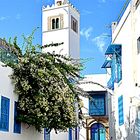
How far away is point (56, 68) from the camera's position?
1659 cm

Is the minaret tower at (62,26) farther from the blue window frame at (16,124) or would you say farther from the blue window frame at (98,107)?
the blue window frame at (16,124)

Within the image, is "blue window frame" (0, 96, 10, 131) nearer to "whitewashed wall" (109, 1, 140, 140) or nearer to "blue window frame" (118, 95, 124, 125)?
"whitewashed wall" (109, 1, 140, 140)

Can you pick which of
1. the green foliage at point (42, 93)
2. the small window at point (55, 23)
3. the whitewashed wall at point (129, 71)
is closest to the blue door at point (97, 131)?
the small window at point (55, 23)

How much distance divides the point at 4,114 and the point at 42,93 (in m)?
1.74

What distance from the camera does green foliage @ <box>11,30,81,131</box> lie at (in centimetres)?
1580

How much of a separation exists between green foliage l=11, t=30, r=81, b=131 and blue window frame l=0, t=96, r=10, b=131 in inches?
34.4

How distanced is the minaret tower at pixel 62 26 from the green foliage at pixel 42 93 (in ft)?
74.2

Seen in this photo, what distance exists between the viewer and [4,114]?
48.9 ft

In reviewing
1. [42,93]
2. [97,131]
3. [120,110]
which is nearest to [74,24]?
[97,131]

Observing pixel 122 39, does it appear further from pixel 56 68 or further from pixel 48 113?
pixel 48 113

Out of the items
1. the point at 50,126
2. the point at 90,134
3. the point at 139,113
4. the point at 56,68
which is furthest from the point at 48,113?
the point at 90,134

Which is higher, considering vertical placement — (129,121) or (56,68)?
(56,68)

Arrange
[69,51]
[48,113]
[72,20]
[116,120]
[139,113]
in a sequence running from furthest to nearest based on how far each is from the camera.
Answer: [72,20]
[69,51]
[116,120]
[139,113]
[48,113]

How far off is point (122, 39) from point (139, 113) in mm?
4945
